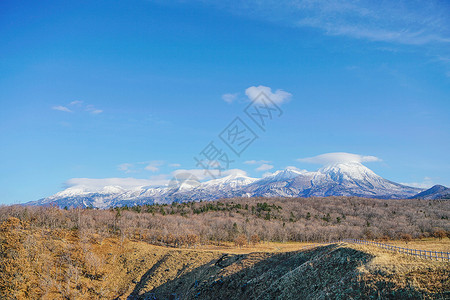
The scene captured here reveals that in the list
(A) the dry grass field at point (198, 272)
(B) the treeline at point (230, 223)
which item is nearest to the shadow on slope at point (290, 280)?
(A) the dry grass field at point (198, 272)

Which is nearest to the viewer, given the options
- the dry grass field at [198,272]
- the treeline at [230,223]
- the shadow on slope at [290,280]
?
the shadow on slope at [290,280]

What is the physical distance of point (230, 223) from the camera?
13925 centimetres

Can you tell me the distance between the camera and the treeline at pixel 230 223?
107812 mm

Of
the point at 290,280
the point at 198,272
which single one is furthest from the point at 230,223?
the point at 290,280

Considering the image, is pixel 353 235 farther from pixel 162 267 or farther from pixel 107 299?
pixel 107 299

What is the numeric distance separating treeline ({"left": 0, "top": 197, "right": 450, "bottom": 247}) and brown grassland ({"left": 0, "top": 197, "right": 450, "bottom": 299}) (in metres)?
0.56

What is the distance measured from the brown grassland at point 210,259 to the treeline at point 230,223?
563mm

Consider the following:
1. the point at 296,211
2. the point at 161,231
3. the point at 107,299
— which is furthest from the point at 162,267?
the point at 296,211

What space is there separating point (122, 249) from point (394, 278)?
8309 cm

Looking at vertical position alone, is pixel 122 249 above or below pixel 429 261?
below

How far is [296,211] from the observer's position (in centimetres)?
18488

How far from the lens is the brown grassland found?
1231 inches

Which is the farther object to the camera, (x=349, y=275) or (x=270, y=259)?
(x=270, y=259)

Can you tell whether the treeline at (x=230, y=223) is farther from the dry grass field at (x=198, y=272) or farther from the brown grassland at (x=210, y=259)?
the dry grass field at (x=198, y=272)
